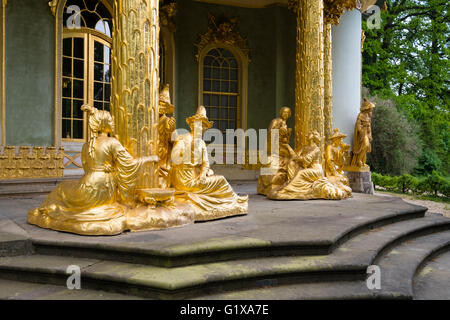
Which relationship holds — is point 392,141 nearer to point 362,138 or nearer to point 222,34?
point 362,138

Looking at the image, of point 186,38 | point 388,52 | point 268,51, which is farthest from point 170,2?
point 388,52

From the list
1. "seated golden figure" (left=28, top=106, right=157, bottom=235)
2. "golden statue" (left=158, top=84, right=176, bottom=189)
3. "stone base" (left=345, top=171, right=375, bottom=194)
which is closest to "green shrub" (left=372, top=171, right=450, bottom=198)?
"stone base" (left=345, top=171, right=375, bottom=194)

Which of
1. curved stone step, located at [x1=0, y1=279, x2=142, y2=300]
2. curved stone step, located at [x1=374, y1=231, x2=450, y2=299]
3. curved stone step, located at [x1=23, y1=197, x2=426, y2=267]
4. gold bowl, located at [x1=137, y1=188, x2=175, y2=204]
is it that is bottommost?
curved stone step, located at [x1=374, y1=231, x2=450, y2=299]

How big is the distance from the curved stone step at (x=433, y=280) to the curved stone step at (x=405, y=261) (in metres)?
0.09

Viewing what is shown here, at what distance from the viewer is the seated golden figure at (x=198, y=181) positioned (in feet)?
16.4

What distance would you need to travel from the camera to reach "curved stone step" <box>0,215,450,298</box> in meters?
2.86

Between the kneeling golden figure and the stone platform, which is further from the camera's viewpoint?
the kneeling golden figure

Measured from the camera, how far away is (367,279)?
3.36m

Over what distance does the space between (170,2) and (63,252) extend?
8765 mm

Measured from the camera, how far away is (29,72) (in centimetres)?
829

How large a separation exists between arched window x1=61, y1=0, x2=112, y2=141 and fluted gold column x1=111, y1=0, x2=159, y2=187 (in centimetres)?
490

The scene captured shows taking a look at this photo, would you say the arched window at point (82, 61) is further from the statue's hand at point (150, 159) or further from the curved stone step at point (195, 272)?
the curved stone step at point (195, 272)

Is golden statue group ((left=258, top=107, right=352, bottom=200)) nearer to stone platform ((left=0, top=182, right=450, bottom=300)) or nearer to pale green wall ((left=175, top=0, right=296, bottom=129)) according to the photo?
stone platform ((left=0, top=182, right=450, bottom=300))
